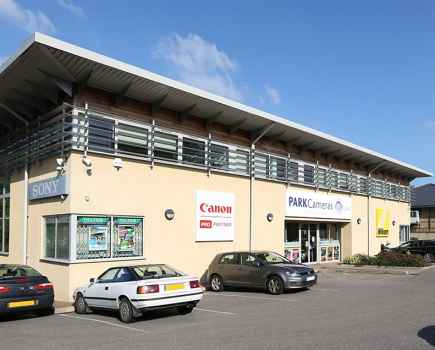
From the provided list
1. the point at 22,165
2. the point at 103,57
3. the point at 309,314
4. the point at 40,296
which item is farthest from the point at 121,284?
the point at 22,165

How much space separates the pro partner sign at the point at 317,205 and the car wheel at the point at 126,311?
13502mm

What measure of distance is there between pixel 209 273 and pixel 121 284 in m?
6.82

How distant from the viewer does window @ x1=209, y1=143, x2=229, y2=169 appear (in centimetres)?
2027

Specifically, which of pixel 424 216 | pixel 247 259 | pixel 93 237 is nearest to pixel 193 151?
pixel 247 259

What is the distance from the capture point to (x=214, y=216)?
65.1 feet

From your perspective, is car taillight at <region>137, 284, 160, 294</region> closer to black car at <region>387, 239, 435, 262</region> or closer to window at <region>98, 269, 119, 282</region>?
window at <region>98, 269, 119, 282</region>

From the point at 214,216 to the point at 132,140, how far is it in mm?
4556

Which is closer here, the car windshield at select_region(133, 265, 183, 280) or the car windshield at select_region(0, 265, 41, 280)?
the car windshield at select_region(133, 265, 183, 280)

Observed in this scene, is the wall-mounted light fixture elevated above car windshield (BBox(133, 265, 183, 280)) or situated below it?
above

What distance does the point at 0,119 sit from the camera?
795 inches

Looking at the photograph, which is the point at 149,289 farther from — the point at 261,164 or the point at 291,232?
the point at 291,232

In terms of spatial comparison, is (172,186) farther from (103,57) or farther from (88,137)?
(103,57)

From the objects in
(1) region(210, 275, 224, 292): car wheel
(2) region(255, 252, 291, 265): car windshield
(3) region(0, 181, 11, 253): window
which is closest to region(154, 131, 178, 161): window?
(1) region(210, 275, 224, 292): car wheel

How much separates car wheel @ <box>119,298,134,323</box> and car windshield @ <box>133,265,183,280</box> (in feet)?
2.05
